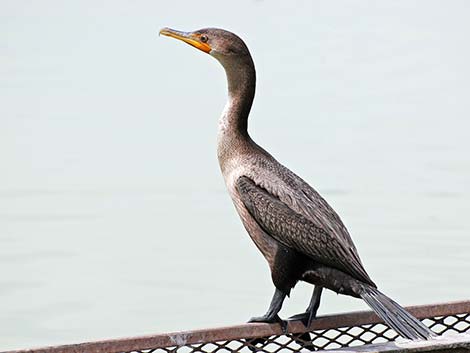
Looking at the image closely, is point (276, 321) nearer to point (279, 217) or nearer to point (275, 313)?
point (275, 313)

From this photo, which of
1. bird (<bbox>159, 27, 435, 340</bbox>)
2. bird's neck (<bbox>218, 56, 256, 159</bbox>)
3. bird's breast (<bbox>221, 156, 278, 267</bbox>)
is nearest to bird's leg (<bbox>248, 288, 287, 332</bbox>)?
bird (<bbox>159, 27, 435, 340</bbox>)

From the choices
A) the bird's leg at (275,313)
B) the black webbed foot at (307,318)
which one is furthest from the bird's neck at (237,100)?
the black webbed foot at (307,318)

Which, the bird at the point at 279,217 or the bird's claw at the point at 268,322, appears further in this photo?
the bird at the point at 279,217

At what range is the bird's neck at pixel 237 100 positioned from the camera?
3924mm

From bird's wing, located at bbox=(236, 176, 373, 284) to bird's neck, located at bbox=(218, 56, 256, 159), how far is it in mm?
176

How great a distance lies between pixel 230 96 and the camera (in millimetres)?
3982

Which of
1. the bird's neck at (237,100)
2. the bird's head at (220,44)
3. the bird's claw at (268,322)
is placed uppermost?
the bird's head at (220,44)

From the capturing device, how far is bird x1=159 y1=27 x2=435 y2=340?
3697mm

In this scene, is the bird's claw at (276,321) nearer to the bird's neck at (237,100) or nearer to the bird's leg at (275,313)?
the bird's leg at (275,313)

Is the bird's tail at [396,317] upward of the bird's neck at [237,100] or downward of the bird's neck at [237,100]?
downward

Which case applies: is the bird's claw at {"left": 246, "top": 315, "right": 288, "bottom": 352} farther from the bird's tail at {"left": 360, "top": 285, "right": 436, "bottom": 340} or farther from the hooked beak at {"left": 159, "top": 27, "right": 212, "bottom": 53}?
the hooked beak at {"left": 159, "top": 27, "right": 212, "bottom": 53}

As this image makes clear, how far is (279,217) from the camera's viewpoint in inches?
148

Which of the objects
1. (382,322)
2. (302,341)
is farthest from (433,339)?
(302,341)

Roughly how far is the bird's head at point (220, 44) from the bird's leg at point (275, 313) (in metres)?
0.82
